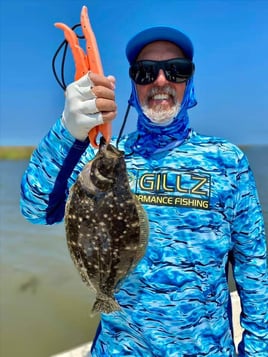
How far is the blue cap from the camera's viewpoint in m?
2.63

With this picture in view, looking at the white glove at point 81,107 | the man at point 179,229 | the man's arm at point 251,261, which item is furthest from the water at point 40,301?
the white glove at point 81,107

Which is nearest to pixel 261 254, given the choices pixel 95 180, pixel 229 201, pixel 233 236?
pixel 233 236

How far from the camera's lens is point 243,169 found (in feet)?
8.07

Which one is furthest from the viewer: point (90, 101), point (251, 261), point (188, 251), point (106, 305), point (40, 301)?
point (40, 301)

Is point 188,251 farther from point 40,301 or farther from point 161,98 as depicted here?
point 40,301

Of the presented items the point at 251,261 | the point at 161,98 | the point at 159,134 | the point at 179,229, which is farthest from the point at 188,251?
the point at 161,98

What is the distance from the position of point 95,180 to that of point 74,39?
66 centimetres

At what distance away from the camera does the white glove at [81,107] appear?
73.2 inches

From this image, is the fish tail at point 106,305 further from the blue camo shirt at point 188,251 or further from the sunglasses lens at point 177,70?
the sunglasses lens at point 177,70

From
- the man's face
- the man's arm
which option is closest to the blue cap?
the man's face

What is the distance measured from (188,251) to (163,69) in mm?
1113

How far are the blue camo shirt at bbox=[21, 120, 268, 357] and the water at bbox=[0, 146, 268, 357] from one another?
152 inches

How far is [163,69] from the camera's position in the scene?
2508mm

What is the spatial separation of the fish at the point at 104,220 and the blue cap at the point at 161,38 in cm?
104
